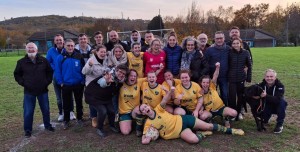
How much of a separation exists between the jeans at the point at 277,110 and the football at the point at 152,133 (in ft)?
7.85

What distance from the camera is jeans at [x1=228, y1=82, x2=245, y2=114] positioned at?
6.64m

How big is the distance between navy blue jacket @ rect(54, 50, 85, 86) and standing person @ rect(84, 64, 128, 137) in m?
0.56

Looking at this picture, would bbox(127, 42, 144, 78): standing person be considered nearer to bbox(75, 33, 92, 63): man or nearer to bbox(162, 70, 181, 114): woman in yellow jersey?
bbox(162, 70, 181, 114): woman in yellow jersey

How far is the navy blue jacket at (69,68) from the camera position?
6.56 metres

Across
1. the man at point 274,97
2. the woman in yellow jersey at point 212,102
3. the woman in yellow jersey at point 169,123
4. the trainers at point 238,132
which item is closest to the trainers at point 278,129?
the man at point 274,97

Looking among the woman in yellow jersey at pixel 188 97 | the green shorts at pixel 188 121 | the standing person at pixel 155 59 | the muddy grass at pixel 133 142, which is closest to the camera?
the muddy grass at pixel 133 142

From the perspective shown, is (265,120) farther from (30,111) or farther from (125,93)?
(30,111)

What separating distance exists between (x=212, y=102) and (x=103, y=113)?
2227 millimetres

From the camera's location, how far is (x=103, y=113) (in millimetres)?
6129

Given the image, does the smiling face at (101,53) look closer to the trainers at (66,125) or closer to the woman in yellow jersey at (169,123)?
the woman in yellow jersey at (169,123)

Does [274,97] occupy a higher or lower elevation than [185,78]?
lower

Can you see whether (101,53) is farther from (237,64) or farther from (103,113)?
(237,64)

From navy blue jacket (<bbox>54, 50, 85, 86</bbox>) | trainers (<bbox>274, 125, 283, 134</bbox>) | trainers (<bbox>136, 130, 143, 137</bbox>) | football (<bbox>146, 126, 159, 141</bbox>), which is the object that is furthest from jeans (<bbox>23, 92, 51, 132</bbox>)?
trainers (<bbox>274, 125, 283, 134</bbox>)

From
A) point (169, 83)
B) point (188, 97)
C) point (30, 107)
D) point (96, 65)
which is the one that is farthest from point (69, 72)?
point (188, 97)
